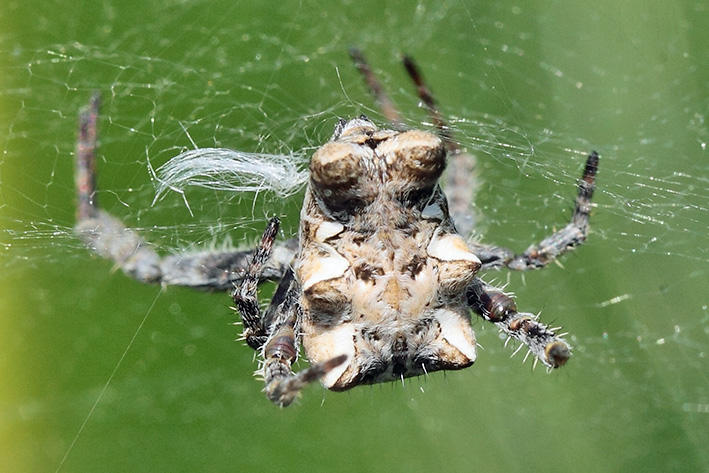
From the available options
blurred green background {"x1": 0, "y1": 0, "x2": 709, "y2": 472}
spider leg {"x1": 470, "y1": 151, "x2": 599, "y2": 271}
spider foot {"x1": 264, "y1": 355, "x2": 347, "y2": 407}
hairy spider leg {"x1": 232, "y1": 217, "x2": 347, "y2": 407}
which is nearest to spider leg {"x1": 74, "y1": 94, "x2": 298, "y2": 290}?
blurred green background {"x1": 0, "y1": 0, "x2": 709, "y2": 472}

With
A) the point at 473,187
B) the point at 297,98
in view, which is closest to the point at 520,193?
the point at 473,187

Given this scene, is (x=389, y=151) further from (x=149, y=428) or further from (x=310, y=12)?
(x=149, y=428)

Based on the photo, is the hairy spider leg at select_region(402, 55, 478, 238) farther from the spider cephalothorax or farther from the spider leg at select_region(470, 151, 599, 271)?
the spider cephalothorax

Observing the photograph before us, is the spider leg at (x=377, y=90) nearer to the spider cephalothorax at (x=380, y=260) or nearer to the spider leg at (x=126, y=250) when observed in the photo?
the spider cephalothorax at (x=380, y=260)

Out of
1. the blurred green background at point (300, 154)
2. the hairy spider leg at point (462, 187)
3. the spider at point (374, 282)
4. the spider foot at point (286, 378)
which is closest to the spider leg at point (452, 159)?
the hairy spider leg at point (462, 187)

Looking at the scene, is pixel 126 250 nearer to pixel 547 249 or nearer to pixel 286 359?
pixel 286 359
